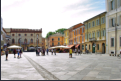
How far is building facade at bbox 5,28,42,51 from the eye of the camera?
94375mm

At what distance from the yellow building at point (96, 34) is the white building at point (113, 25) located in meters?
2.16

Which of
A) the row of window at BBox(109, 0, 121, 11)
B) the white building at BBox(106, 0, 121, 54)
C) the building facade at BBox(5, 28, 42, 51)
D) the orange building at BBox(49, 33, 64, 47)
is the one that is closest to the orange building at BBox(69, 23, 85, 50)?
the white building at BBox(106, 0, 121, 54)

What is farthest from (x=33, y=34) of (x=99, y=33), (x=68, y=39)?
(x=99, y=33)

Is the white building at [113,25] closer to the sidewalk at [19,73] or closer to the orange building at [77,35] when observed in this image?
the orange building at [77,35]

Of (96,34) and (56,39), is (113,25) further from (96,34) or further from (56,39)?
(56,39)

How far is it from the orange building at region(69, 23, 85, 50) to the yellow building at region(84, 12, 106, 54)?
A: 3280 millimetres

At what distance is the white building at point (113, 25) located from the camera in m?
37.4

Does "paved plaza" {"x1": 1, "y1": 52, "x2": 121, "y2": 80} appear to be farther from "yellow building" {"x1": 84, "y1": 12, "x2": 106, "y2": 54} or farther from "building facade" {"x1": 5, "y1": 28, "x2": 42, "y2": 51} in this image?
"building facade" {"x1": 5, "y1": 28, "x2": 42, "y2": 51}

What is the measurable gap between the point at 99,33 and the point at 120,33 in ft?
31.1

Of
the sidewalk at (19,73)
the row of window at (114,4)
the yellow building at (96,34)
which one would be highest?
the row of window at (114,4)

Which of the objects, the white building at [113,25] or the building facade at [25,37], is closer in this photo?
the white building at [113,25]

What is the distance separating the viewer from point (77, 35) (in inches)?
2544

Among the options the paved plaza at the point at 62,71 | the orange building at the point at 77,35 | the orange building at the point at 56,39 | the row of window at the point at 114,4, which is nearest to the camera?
the paved plaza at the point at 62,71

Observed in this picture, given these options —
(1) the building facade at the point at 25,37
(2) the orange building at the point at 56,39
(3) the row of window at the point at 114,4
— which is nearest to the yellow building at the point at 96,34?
(3) the row of window at the point at 114,4
